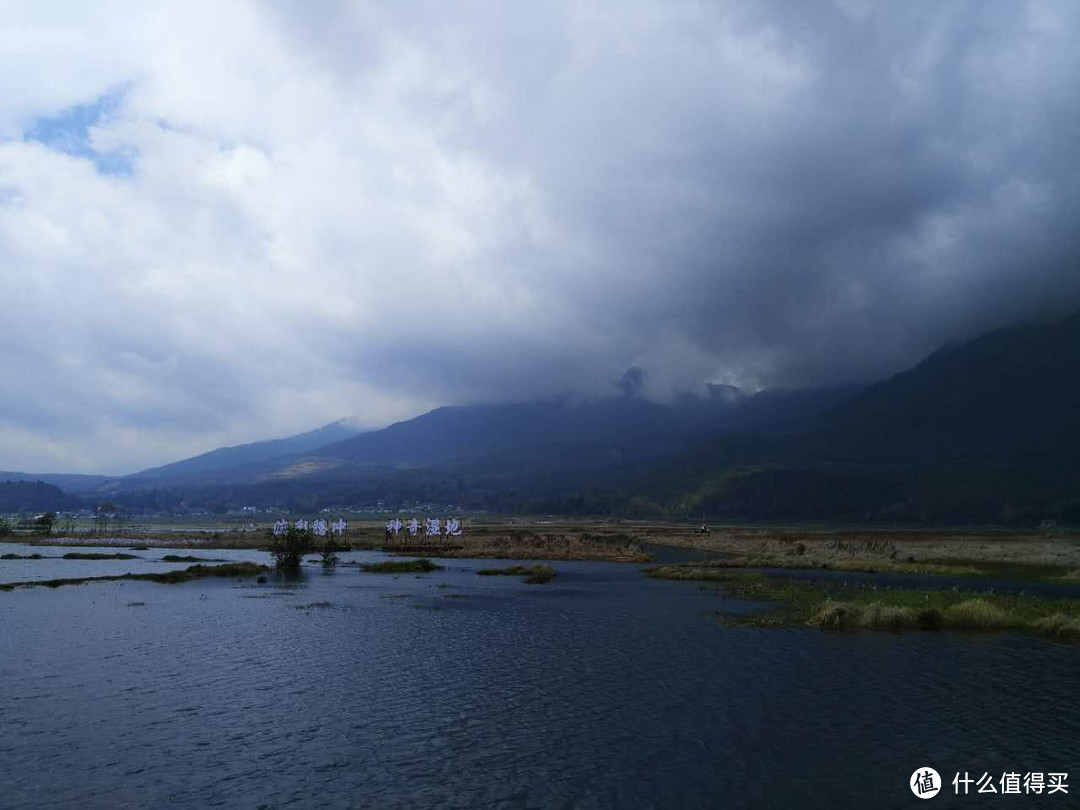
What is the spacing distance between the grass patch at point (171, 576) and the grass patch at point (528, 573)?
30582mm

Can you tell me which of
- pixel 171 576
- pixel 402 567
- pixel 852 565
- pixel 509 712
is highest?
pixel 509 712

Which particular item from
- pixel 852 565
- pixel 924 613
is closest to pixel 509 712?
pixel 924 613

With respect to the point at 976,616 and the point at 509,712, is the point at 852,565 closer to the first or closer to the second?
the point at 976,616

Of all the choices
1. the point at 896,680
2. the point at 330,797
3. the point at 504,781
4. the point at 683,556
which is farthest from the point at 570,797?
the point at 683,556

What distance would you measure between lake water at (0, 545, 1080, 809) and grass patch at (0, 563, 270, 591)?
2330cm

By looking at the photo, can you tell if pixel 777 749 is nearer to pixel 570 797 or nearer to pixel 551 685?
pixel 570 797

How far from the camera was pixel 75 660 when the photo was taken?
123 ft

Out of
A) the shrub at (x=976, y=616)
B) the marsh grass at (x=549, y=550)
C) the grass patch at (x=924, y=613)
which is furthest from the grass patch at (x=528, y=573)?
the shrub at (x=976, y=616)

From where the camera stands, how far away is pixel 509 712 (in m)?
29.3

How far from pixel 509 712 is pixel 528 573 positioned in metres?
61.8

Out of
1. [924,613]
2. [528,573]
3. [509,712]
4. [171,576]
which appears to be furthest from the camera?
[528,573]

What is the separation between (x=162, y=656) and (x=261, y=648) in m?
5.30

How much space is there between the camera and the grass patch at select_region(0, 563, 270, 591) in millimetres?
71562

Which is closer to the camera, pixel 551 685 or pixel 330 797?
pixel 330 797
